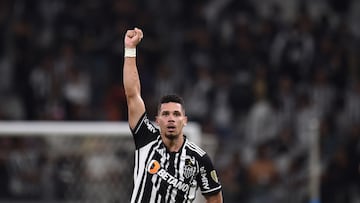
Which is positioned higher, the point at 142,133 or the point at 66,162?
the point at 142,133

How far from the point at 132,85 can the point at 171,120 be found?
46 cm

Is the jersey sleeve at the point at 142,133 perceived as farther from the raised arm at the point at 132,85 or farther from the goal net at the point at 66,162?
the goal net at the point at 66,162

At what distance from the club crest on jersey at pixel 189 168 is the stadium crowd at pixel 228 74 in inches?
283

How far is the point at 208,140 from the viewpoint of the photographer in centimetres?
1523

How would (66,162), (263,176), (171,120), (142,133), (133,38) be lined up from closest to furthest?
(171,120) → (142,133) → (133,38) → (66,162) → (263,176)

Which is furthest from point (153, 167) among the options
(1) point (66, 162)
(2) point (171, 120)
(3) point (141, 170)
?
(1) point (66, 162)

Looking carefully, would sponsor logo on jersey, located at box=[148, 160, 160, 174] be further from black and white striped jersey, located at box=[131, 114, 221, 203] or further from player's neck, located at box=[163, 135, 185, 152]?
player's neck, located at box=[163, 135, 185, 152]

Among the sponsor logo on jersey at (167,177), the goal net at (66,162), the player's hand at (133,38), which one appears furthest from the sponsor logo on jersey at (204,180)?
the goal net at (66,162)

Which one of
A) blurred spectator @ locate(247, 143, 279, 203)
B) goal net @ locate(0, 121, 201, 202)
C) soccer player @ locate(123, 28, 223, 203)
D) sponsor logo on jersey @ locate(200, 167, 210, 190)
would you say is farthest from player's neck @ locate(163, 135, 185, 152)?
blurred spectator @ locate(247, 143, 279, 203)

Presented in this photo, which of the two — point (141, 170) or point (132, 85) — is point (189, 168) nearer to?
point (141, 170)

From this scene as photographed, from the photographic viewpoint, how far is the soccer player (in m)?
8.02

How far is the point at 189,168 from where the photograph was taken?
318 inches

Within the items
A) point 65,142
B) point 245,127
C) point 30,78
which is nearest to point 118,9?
point 30,78

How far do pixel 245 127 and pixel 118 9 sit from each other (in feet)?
10.3
